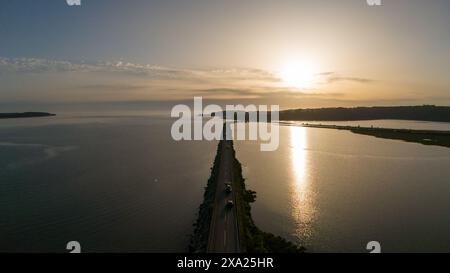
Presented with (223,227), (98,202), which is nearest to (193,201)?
(98,202)

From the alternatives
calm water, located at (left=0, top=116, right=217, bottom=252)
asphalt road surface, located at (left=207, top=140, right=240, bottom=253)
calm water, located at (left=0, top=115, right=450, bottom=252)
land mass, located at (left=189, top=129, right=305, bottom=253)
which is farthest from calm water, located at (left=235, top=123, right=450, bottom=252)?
calm water, located at (left=0, top=116, right=217, bottom=252)

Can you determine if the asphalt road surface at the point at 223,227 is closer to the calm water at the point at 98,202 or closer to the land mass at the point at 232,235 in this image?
the land mass at the point at 232,235

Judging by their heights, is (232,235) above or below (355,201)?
above

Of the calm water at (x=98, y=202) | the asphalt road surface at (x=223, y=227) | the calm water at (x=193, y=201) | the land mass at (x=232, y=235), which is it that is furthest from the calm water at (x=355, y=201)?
the calm water at (x=98, y=202)

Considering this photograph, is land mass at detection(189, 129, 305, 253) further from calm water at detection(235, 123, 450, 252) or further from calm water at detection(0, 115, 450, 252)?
calm water at detection(235, 123, 450, 252)

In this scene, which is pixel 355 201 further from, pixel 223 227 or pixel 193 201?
pixel 223 227
